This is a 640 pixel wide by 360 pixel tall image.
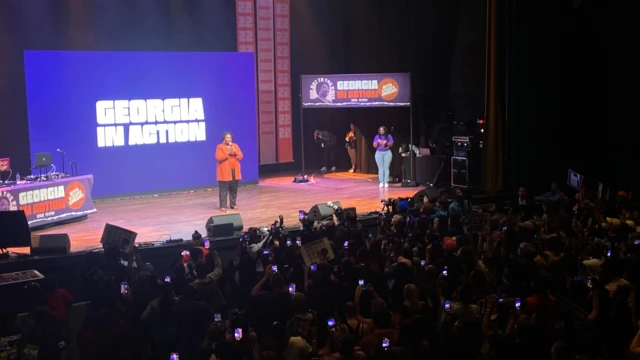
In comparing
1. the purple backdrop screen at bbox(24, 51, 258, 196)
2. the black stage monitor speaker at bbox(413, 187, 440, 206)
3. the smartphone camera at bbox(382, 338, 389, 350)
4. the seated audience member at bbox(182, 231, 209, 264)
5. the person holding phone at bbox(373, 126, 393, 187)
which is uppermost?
the purple backdrop screen at bbox(24, 51, 258, 196)

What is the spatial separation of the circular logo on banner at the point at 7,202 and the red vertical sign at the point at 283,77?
8.95m

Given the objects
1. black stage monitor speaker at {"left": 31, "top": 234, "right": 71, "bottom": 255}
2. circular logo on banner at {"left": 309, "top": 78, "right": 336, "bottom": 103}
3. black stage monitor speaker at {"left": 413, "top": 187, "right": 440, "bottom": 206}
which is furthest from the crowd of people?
circular logo on banner at {"left": 309, "top": 78, "right": 336, "bottom": 103}

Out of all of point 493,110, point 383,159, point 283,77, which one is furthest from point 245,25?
point 493,110

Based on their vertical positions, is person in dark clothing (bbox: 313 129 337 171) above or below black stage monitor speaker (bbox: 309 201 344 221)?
above

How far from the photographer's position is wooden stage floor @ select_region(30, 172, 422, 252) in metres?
12.7

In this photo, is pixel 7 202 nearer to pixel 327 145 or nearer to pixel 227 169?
pixel 227 169

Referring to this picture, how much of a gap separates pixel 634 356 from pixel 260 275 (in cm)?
392

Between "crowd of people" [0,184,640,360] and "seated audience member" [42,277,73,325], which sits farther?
"seated audience member" [42,277,73,325]

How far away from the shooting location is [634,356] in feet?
16.6

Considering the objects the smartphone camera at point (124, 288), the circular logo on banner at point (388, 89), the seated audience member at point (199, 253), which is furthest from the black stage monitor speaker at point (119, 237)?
the circular logo on banner at point (388, 89)

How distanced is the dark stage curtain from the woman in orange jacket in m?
5.09

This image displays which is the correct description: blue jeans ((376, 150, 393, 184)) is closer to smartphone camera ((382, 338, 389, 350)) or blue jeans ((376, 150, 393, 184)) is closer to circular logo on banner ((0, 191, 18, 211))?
circular logo on banner ((0, 191, 18, 211))

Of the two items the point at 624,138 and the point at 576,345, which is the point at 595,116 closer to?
the point at 624,138

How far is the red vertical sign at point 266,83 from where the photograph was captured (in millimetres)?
19609
